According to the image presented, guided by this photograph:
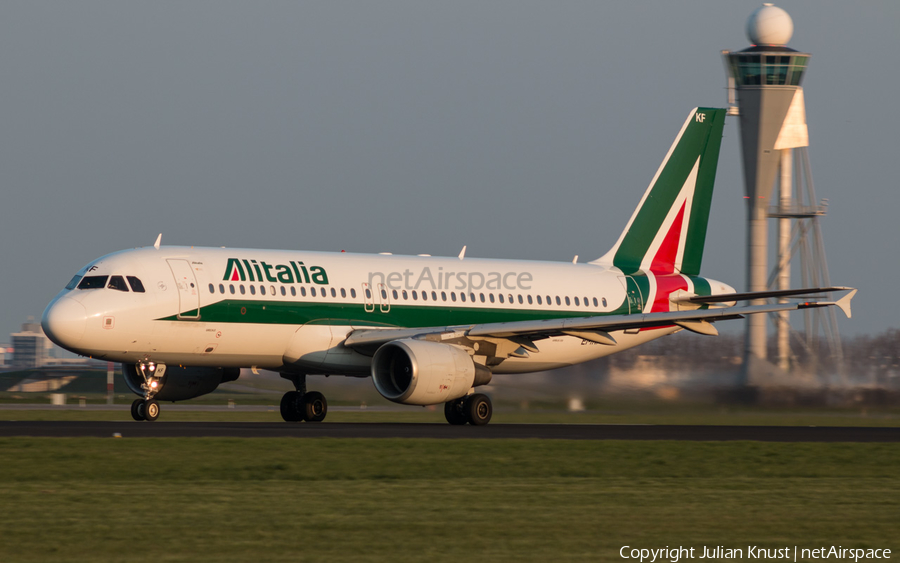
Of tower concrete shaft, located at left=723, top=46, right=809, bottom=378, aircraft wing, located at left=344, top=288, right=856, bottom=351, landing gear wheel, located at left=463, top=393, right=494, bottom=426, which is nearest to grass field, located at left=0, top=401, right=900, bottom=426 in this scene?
landing gear wheel, located at left=463, top=393, right=494, bottom=426

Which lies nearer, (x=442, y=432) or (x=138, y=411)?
(x=442, y=432)

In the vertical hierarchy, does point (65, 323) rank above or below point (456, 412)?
above

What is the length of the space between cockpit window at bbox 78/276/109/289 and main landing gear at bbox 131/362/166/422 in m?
2.11

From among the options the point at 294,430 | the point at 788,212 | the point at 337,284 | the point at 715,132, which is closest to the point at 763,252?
the point at 788,212

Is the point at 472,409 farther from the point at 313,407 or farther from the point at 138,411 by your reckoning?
the point at 138,411

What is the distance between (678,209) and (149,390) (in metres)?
17.9

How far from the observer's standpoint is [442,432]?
986 inches

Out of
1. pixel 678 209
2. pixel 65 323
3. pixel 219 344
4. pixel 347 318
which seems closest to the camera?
pixel 65 323

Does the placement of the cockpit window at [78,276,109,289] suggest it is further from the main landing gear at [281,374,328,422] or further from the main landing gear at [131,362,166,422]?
the main landing gear at [281,374,328,422]

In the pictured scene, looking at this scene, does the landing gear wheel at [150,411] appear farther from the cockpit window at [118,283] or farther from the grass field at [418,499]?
the grass field at [418,499]

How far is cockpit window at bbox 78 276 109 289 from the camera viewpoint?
1061 inches

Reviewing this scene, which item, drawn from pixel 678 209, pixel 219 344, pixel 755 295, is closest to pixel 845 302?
pixel 755 295

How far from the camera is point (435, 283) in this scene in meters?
31.9

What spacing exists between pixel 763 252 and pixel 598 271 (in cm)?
3836
